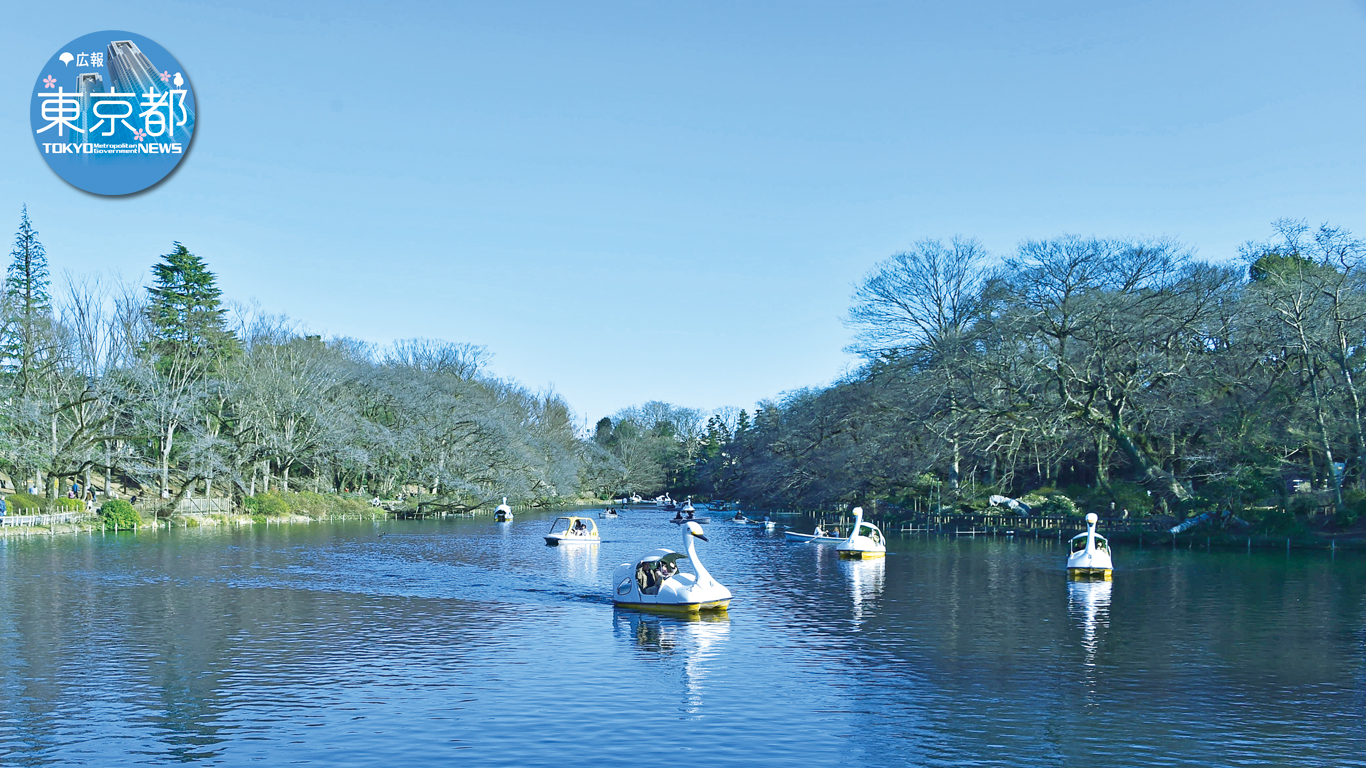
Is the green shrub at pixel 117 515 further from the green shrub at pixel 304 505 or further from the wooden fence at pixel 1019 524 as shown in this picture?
the wooden fence at pixel 1019 524

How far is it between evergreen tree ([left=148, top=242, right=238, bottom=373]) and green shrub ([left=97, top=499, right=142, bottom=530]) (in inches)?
551

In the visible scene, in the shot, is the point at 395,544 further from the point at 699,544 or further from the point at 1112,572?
the point at 1112,572

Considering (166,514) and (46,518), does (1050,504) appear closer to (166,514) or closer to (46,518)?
(166,514)

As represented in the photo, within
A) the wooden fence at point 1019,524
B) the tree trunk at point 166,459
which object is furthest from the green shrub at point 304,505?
the wooden fence at point 1019,524

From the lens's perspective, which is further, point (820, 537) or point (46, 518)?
point (820, 537)

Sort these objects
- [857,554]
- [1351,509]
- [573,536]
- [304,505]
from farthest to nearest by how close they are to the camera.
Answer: [304,505], [573,536], [1351,509], [857,554]

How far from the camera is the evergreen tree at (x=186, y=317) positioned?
253 ft

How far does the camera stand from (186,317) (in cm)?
8544

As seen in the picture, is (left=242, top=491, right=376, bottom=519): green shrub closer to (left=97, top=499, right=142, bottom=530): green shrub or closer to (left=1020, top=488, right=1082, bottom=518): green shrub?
(left=97, top=499, right=142, bottom=530): green shrub

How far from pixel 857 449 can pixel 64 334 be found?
55828 millimetres

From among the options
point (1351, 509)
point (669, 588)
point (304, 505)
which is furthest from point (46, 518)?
point (1351, 509)

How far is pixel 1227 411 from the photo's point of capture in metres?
57.2

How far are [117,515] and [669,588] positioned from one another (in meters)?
43.6

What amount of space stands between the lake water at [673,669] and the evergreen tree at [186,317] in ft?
130
